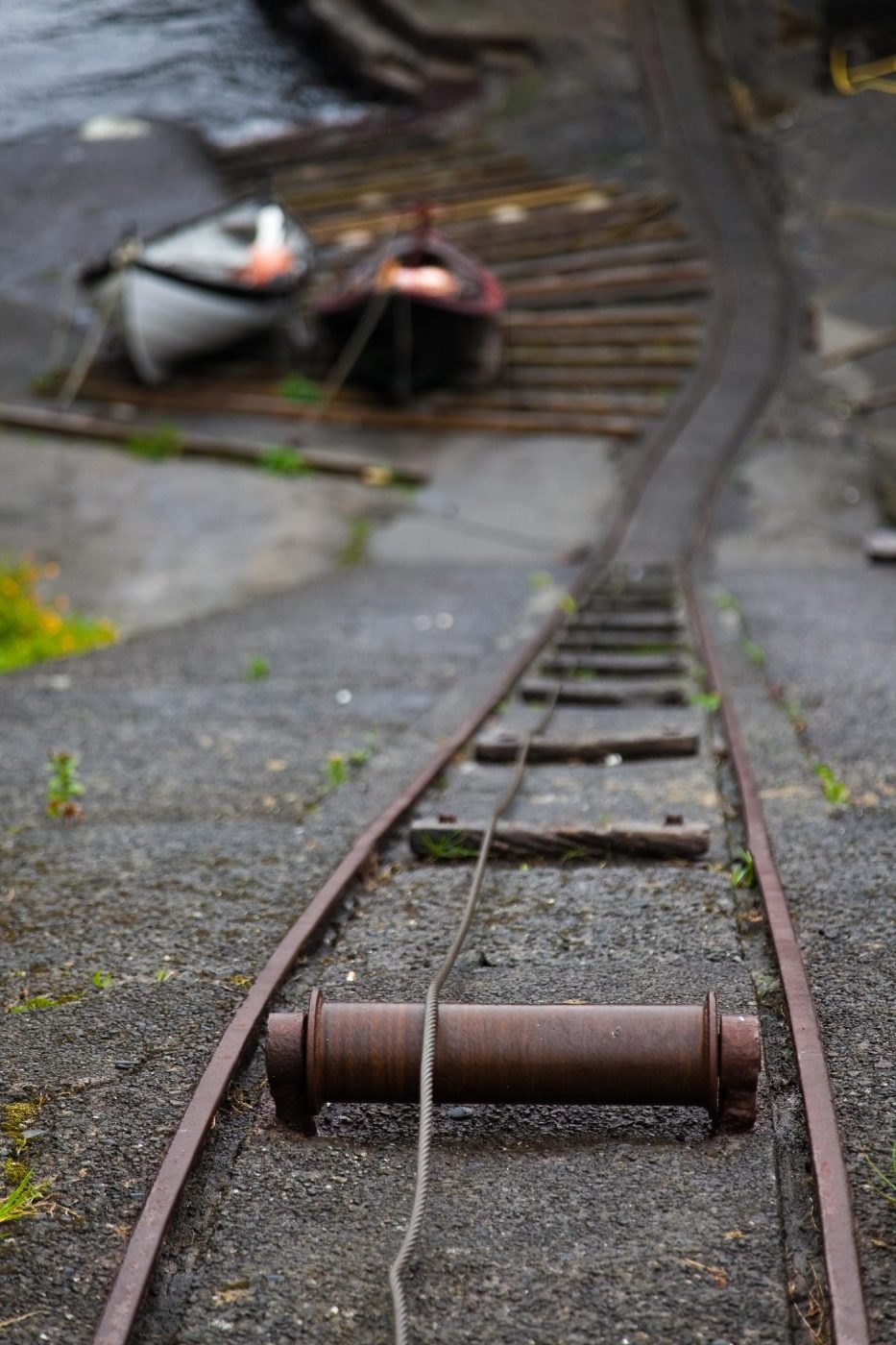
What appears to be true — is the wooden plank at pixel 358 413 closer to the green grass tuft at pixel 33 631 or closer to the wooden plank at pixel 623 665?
the green grass tuft at pixel 33 631

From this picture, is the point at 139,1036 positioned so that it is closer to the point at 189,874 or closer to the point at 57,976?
the point at 57,976

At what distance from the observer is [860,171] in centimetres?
2042

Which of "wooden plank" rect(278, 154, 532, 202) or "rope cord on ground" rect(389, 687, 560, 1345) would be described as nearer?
"rope cord on ground" rect(389, 687, 560, 1345)

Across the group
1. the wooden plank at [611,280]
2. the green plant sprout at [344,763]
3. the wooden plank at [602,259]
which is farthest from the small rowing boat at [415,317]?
the green plant sprout at [344,763]

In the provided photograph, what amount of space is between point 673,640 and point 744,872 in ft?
13.3

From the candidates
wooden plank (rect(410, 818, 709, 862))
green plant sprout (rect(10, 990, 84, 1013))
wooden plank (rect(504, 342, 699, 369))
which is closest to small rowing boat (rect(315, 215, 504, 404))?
wooden plank (rect(504, 342, 699, 369))

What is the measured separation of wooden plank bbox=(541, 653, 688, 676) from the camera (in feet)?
24.2

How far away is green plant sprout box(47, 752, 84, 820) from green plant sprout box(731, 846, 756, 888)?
268 cm

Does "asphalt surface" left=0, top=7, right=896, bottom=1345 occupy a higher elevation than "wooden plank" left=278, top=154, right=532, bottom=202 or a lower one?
higher

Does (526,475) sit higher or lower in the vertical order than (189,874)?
lower

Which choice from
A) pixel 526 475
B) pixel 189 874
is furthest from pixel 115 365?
pixel 189 874

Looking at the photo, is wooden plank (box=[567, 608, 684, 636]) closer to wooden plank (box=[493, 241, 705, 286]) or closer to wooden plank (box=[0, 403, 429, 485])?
wooden plank (box=[0, 403, 429, 485])

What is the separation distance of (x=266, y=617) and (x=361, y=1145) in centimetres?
762

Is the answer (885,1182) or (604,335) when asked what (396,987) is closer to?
(885,1182)
